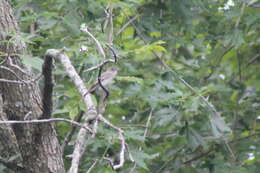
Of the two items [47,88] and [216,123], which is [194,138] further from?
[47,88]

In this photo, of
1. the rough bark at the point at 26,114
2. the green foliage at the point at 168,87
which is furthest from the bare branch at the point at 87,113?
the green foliage at the point at 168,87

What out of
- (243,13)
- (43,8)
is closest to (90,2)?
(43,8)

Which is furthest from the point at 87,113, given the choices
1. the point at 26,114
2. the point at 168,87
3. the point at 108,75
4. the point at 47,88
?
the point at 168,87

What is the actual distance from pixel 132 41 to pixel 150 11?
0.55m

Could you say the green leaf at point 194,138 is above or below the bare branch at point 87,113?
below

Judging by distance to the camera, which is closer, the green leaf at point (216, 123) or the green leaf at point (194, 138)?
the green leaf at point (216, 123)

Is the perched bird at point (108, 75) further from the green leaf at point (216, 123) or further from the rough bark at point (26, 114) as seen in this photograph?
the rough bark at point (26, 114)

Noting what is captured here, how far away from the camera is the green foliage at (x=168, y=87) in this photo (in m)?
4.04

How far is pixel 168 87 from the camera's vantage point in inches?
170

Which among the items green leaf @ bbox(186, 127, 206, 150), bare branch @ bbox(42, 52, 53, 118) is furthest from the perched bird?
bare branch @ bbox(42, 52, 53, 118)

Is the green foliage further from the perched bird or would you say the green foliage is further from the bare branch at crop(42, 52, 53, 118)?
the bare branch at crop(42, 52, 53, 118)

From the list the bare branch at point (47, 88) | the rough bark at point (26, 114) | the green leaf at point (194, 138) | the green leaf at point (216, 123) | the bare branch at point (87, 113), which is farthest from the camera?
the green leaf at point (194, 138)

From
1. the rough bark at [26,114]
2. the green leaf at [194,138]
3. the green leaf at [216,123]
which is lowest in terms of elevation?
the green leaf at [194,138]

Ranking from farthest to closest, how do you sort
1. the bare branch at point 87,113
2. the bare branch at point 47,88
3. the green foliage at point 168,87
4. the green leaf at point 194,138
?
the green leaf at point 194,138 < the green foliage at point 168,87 < the bare branch at point 47,88 < the bare branch at point 87,113
